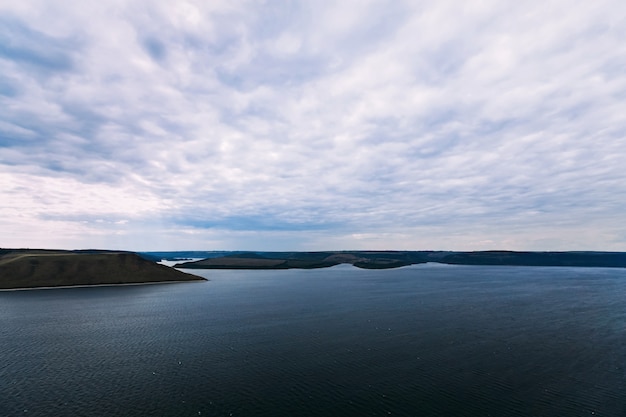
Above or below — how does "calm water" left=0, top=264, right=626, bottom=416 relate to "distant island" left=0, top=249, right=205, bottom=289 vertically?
below

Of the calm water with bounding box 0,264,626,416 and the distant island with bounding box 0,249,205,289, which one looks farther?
the distant island with bounding box 0,249,205,289

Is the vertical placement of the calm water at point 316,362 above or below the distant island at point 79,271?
below

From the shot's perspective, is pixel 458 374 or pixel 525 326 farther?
pixel 525 326

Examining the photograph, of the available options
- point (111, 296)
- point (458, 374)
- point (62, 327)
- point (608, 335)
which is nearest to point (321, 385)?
point (458, 374)

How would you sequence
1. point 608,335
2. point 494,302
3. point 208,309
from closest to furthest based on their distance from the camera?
point 608,335 < point 208,309 < point 494,302

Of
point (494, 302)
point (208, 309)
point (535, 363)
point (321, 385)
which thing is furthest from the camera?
point (494, 302)

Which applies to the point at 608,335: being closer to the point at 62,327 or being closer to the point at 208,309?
the point at 208,309
